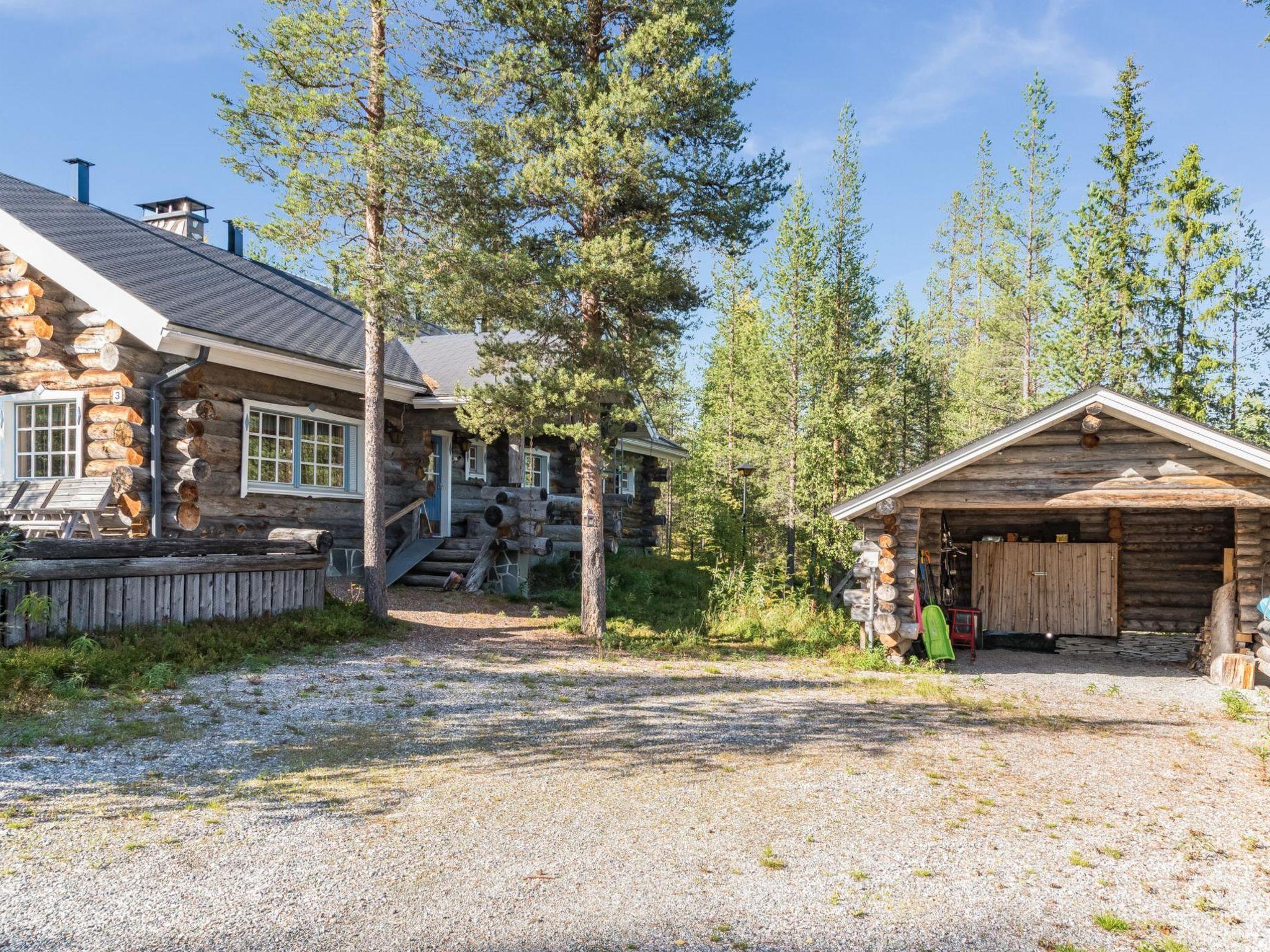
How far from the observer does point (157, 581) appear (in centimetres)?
972

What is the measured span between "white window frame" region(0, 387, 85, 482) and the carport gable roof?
11083mm

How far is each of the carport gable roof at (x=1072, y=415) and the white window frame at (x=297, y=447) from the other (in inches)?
348

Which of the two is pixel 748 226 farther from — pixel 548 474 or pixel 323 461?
pixel 548 474

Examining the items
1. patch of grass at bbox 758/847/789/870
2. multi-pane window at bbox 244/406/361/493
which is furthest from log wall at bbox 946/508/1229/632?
multi-pane window at bbox 244/406/361/493

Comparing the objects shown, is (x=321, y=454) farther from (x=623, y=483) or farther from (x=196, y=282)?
(x=623, y=483)

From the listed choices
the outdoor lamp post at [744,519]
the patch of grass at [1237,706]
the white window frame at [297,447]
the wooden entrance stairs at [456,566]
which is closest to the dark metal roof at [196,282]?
the white window frame at [297,447]

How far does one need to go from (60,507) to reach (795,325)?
16393mm

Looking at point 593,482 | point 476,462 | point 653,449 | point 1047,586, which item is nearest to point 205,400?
point 593,482

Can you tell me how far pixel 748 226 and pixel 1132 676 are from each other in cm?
868

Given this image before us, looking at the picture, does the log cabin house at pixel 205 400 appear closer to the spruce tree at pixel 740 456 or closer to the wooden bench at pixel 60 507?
the wooden bench at pixel 60 507

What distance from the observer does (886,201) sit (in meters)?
23.2

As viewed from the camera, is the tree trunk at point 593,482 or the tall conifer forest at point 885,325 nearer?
the tree trunk at point 593,482

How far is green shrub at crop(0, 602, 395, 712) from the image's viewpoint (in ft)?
25.0

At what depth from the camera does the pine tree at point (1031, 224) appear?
25.5 m
